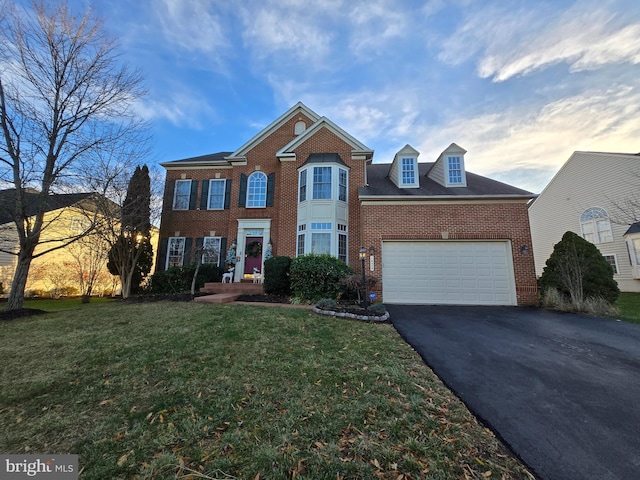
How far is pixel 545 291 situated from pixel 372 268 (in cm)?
617

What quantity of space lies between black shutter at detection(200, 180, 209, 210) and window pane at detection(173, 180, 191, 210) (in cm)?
83

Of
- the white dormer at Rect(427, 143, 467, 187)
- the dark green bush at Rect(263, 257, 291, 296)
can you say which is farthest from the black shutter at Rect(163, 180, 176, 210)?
the white dormer at Rect(427, 143, 467, 187)

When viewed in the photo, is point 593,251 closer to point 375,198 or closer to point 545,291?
point 545,291

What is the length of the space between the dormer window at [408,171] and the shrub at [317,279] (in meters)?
5.42

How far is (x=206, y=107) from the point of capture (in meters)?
13.3

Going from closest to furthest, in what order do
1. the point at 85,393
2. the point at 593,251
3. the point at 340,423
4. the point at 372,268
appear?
the point at 340,423
the point at 85,393
the point at 593,251
the point at 372,268

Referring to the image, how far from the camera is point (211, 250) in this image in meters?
12.7

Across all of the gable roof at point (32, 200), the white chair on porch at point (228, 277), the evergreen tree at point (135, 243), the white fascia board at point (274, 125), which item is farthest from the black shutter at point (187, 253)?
the white fascia board at point (274, 125)

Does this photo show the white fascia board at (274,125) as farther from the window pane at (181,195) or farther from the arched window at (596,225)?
the arched window at (596,225)

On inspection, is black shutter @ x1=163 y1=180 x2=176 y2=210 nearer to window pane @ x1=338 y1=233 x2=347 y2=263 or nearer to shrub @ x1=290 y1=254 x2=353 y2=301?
shrub @ x1=290 y1=254 x2=353 y2=301

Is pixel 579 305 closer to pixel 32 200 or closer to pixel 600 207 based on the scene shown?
pixel 600 207

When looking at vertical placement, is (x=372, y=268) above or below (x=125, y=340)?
above

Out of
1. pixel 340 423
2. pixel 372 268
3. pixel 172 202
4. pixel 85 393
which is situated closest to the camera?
pixel 340 423

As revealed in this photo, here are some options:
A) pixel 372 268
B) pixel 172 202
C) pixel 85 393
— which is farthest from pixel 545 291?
pixel 172 202
